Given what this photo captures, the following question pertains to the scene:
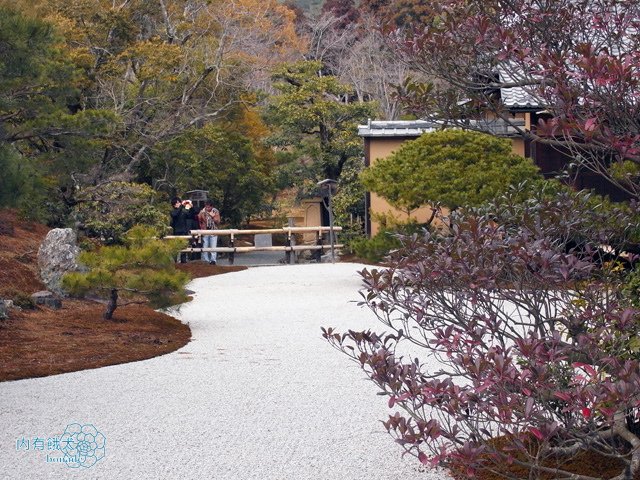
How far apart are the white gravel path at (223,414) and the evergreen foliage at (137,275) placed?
26.4 inches

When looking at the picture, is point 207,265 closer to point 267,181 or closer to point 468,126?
point 267,181

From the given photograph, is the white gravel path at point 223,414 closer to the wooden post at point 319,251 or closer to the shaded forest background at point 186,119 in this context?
the shaded forest background at point 186,119

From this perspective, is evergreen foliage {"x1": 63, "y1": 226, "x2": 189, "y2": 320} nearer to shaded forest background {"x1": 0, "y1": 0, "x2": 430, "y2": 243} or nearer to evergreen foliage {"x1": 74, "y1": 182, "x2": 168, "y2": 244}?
shaded forest background {"x1": 0, "y1": 0, "x2": 430, "y2": 243}

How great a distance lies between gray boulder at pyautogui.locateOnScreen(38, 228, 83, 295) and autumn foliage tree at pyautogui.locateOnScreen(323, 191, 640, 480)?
9413 mm

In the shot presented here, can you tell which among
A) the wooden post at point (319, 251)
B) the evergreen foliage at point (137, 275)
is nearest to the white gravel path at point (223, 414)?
the evergreen foliage at point (137, 275)

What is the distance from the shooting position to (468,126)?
4840mm

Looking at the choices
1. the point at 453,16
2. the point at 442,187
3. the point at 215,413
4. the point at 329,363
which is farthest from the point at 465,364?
the point at 442,187

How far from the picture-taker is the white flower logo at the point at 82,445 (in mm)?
5535

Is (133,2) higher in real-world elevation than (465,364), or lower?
higher

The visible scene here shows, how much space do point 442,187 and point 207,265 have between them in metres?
7.76

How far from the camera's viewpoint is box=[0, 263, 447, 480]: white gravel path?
534 cm

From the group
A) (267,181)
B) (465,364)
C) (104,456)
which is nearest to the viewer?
(465,364)

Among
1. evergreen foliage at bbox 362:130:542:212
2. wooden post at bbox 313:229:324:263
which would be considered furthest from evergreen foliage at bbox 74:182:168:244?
evergreen foliage at bbox 362:130:542:212

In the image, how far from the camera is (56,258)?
13.5 meters
